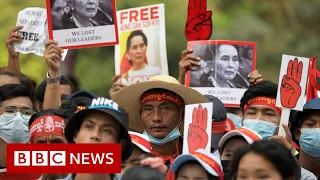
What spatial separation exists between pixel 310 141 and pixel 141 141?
1567 mm

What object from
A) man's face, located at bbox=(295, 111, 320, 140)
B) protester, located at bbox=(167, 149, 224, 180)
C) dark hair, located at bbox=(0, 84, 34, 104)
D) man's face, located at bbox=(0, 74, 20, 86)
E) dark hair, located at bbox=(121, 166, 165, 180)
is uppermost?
man's face, located at bbox=(0, 74, 20, 86)

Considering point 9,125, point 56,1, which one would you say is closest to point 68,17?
point 56,1

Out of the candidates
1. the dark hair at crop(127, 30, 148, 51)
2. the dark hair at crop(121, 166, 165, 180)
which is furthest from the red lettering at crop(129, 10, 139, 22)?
the dark hair at crop(121, 166, 165, 180)

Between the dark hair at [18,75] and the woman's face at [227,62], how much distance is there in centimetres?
180

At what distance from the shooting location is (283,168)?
10562 millimetres

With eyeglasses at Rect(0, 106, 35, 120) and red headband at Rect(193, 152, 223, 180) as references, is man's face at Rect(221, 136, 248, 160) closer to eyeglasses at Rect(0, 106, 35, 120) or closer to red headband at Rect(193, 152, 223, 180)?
red headband at Rect(193, 152, 223, 180)

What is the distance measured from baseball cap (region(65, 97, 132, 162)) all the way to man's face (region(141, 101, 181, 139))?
1411 mm

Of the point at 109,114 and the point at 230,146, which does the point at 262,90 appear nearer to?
the point at 230,146

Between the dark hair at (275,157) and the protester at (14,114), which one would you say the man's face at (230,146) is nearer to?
the dark hair at (275,157)

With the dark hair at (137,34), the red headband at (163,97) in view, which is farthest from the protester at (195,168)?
the dark hair at (137,34)

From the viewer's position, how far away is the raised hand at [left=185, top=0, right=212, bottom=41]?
14.1 meters

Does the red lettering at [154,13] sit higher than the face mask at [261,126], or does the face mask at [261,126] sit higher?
the red lettering at [154,13]

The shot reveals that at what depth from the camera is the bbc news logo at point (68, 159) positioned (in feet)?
35.6

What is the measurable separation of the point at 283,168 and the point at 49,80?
3245 millimetres
